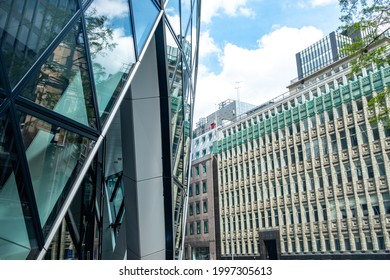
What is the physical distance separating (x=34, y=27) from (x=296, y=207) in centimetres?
4654

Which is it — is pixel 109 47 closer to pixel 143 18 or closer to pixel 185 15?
pixel 143 18

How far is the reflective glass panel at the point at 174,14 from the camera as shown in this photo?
31.5 feet

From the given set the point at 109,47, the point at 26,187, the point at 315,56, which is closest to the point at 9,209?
the point at 26,187

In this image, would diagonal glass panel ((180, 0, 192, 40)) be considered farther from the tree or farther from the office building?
the office building

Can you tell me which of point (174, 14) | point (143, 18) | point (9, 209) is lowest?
point (9, 209)

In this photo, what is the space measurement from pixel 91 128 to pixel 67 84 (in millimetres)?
772

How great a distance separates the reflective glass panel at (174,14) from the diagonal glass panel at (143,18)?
110cm

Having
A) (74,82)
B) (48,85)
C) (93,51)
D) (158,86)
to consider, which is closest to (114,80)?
(93,51)

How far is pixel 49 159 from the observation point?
472 cm

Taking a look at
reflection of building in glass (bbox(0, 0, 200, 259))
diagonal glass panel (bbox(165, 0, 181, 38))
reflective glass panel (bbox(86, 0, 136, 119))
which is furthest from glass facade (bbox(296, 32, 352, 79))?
reflective glass panel (bbox(86, 0, 136, 119))

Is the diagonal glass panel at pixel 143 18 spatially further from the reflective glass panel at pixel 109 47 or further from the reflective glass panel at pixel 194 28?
the reflective glass panel at pixel 194 28

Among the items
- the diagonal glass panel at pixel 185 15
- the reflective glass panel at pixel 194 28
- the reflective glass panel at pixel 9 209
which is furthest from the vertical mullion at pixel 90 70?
the reflective glass panel at pixel 194 28

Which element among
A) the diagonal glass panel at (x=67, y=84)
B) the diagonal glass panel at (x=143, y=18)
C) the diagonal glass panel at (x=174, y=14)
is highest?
the diagonal glass panel at (x=174, y=14)

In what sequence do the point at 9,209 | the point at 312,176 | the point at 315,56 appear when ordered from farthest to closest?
the point at 315,56
the point at 312,176
the point at 9,209
